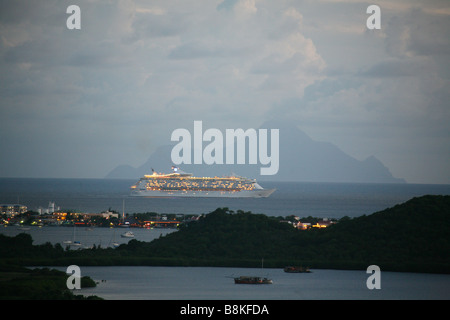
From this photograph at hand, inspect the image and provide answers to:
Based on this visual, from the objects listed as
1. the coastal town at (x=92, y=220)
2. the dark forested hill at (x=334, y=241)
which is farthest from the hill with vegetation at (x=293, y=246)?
the coastal town at (x=92, y=220)

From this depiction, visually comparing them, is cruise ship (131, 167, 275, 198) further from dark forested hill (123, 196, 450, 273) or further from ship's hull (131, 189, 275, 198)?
dark forested hill (123, 196, 450, 273)

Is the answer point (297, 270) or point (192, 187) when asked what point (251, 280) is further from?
point (192, 187)

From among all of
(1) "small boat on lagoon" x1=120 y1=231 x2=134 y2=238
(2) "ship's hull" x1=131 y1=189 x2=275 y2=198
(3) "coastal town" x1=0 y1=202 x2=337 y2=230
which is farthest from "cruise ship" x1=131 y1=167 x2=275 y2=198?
(1) "small boat on lagoon" x1=120 y1=231 x2=134 y2=238

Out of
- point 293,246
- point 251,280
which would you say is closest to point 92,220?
point 293,246

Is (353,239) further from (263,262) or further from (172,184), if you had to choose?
(172,184)
